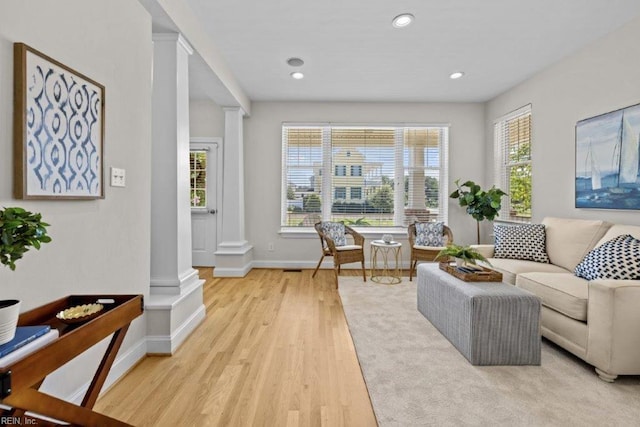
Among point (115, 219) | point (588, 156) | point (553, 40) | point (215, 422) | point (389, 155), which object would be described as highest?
point (553, 40)

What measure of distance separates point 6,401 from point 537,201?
488 cm

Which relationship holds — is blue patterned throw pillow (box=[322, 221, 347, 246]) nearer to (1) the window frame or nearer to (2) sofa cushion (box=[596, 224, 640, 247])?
(1) the window frame

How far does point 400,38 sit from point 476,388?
3.07 meters

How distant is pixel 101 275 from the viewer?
1.82 metres

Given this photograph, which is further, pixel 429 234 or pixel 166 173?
pixel 429 234

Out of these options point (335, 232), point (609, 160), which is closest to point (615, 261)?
point (609, 160)

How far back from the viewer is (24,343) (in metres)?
0.96

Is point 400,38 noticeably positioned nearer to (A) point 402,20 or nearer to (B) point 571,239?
(A) point 402,20

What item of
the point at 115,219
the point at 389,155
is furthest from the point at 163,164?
the point at 389,155

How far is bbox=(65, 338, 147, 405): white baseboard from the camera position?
1666 millimetres

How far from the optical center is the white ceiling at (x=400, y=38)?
2.68 metres

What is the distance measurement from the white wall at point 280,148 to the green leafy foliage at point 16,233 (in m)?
4.26

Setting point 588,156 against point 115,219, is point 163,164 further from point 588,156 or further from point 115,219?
point 588,156

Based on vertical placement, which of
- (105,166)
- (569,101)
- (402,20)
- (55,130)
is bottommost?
(105,166)
